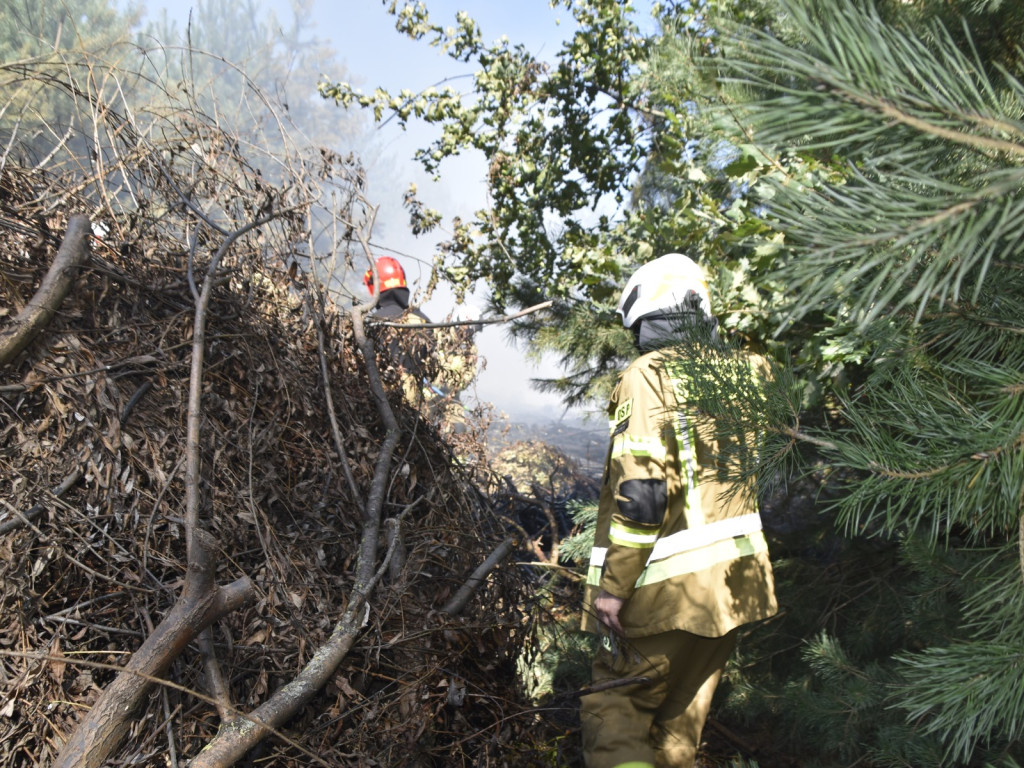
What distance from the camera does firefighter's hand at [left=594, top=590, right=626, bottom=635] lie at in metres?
2.42

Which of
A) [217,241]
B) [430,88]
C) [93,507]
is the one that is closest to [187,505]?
[93,507]

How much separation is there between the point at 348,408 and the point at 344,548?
68 centimetres

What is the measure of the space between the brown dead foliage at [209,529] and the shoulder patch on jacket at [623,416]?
2.29 feet

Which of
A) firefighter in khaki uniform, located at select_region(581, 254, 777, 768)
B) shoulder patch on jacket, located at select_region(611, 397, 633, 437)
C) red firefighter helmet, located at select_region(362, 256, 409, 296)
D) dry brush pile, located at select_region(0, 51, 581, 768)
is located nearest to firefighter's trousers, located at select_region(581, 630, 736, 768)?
firefighter in khaki uniform, located at select_region(581, 254, 777, 768)

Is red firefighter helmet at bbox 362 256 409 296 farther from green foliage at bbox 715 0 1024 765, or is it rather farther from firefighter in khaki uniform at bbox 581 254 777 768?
green foliage at bbox 715 0 1024 765

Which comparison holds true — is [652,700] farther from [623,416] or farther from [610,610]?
[623,416]

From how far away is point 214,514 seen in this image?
197cm

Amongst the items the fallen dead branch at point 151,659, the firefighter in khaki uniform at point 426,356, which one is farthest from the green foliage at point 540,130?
the fallen dead branch at point 151,659

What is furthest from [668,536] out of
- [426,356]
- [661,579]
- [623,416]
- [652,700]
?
[426,356]

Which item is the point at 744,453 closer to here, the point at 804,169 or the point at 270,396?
the point at 804,169

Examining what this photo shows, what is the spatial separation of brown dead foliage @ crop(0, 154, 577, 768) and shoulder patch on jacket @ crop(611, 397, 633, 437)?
70 centimetres

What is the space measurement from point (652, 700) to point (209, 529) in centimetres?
175

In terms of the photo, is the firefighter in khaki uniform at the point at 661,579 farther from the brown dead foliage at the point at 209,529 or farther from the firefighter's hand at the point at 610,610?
the brown dead foliage at the point at 209,529

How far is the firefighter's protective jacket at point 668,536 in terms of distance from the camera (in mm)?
2359
